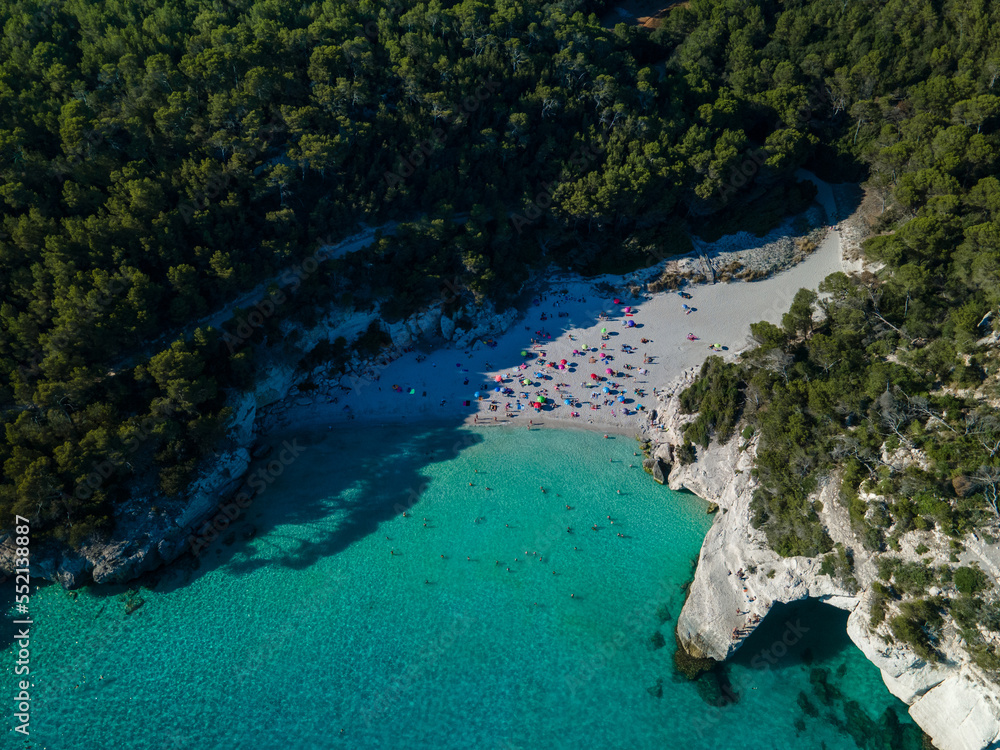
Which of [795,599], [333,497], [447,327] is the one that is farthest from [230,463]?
[795,599]

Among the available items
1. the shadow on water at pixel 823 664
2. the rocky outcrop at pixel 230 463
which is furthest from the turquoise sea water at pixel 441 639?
the rocky outcrop at pixel 230 463

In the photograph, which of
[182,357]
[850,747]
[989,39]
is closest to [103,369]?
[182,357]

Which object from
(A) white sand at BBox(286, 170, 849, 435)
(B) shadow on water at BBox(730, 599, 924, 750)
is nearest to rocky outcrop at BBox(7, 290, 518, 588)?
(A) white sand at BBox(286, 170, 849, 435)

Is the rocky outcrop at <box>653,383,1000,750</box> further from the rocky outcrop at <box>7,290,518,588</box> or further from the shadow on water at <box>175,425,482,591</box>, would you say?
the rocky outcrop at <box>7,290,518,588</box>

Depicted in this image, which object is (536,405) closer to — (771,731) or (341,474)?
(341,474)

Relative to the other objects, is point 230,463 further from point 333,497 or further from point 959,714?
point 959,714
